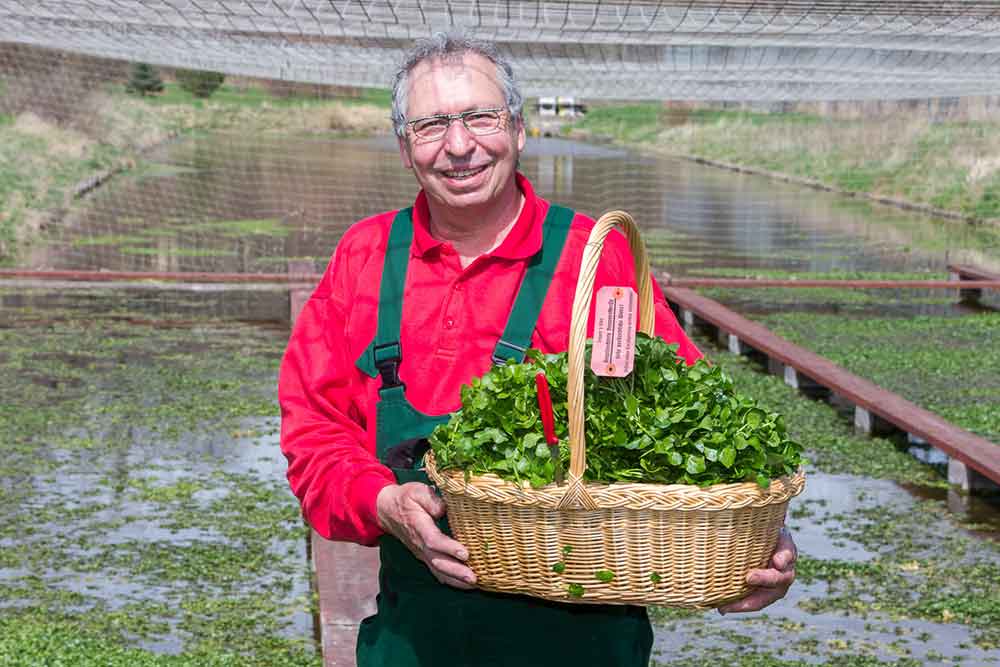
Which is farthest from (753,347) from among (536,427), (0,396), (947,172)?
(947,172)

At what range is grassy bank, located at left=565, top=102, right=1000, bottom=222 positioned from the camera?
73.8 feet

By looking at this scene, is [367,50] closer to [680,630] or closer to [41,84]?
[680,630]

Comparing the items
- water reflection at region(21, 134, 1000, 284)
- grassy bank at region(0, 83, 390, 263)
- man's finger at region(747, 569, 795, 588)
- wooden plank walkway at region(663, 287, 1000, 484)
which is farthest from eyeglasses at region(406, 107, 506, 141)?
grassy bank at region(0, 83, 390, 263)

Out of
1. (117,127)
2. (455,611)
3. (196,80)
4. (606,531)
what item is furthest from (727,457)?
(117,127)

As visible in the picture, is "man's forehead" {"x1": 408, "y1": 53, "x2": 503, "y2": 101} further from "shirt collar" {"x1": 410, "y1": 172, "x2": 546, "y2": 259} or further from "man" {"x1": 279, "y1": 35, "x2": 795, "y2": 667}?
"shirt collar" {"x1": 410, "y1": 172, "x2": 546, "y2": 259}

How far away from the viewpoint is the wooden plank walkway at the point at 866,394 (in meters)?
6.57

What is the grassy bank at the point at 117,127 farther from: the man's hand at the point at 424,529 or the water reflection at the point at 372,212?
the man's hand at the point at 424,529

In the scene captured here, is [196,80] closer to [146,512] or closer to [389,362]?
[146,512]

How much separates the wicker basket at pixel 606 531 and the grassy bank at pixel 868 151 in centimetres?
1948

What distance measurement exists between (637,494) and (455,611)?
15.8 inches

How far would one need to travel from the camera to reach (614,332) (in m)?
2.06

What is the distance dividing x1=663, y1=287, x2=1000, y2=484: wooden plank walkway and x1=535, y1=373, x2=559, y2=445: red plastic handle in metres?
4.57

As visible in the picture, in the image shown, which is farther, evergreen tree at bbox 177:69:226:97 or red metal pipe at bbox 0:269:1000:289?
evergreen tree at bbox 177:69:226:97

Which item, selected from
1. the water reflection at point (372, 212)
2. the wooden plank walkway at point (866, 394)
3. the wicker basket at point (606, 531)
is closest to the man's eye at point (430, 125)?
the wicker basket at point (606, 531)
